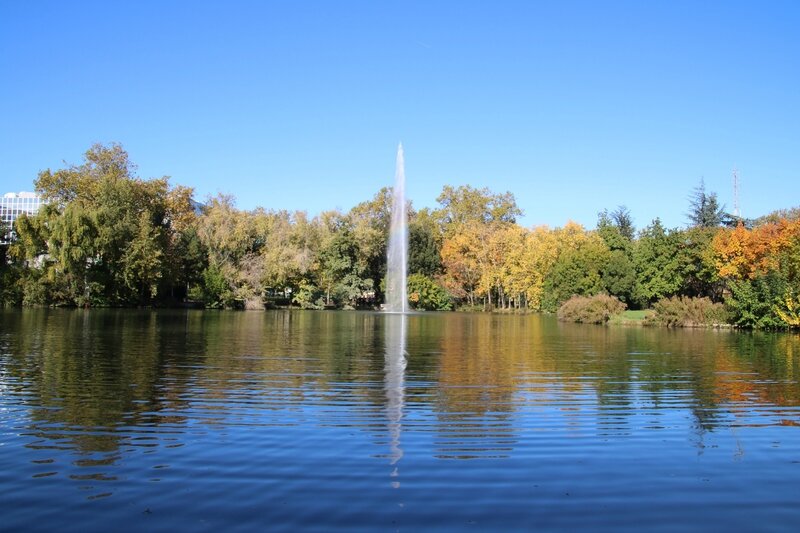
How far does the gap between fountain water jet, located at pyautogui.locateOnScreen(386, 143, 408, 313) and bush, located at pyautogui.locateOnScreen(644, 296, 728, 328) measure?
1076 inches

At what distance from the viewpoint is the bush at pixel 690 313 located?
4194cm

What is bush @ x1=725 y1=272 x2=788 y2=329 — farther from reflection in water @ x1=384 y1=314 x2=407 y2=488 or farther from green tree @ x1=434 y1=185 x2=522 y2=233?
green tree @ x1=434 y1=185 x2=522 y2=233

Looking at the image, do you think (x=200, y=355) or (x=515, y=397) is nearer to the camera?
(x=515, y=397)

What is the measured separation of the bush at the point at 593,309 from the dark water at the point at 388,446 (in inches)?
1228

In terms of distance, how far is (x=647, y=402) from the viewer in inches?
482

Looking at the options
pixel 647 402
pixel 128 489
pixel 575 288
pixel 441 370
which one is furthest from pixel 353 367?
pixel 575 288

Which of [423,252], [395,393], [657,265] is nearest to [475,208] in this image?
[423,252]

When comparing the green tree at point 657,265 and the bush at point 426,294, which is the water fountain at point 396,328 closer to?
the bush at point 426,294

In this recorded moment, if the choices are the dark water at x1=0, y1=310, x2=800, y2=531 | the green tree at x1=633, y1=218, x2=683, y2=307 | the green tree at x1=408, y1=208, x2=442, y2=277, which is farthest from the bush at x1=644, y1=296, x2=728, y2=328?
the green tree at x1=408, y1=208, x2=442, y2=277

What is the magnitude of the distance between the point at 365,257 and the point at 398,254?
4216 mm

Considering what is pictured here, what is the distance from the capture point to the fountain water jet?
213 ft

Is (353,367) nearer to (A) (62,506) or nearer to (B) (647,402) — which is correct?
(B) (647,402)

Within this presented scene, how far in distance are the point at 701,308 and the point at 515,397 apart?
115ft

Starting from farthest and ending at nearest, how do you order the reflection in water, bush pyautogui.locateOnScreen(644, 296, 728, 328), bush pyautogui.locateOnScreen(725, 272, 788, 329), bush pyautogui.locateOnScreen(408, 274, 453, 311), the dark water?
bush pyautogui.locateOnScreen(408, 274, 453, 311)
bush pyautogui.locateOnScreen(644, 296, 728, 328)
bush pyautogui.locateOnScreen(725, 272, 788, 329)
the reflection in water
the dark water
